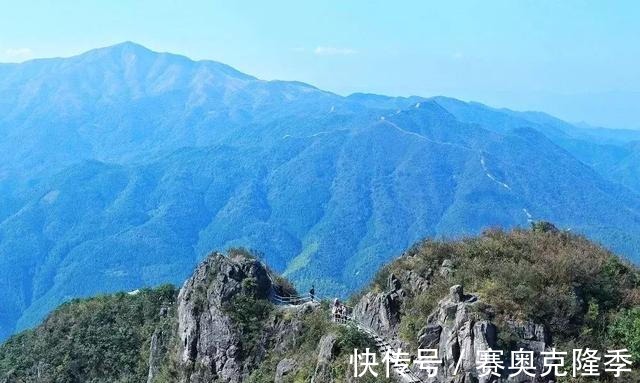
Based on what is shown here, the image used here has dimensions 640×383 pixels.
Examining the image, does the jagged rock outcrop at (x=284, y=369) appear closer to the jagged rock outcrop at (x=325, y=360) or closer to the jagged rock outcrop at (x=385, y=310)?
the jagged rock outcrop at (x=325, y=360)

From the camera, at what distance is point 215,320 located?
30.6 metres

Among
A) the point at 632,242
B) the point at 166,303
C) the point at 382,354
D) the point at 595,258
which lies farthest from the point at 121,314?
the point at 632,242

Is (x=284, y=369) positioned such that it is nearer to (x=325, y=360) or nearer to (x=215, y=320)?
(x=325, y=360)

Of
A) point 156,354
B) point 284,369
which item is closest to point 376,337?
point 284,369

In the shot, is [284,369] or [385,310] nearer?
[385,310]

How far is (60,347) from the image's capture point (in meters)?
50.0

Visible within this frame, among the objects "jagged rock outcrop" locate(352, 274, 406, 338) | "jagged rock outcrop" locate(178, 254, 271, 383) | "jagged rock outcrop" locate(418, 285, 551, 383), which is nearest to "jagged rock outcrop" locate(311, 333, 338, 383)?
"jagged rock outcrop" locate(352, 274, 406, 338)

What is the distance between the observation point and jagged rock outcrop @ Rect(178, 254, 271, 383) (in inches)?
1166

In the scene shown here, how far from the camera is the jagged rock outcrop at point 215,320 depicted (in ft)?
97.1

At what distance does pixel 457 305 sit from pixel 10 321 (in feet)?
676

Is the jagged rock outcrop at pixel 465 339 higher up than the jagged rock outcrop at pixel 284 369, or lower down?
higher up

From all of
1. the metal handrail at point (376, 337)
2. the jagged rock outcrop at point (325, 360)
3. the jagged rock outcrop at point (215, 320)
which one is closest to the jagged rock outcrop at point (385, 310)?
the metal handrail at point (376, 337)

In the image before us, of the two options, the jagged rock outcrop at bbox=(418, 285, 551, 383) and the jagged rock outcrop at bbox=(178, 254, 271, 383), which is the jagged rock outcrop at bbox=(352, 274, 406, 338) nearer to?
the jagged rock outcrop at bbox=(418, 285, 551, 383)

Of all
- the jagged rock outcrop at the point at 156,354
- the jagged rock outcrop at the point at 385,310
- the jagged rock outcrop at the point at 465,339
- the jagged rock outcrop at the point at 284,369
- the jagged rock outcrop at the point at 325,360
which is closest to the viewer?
the jagged rock outcrop at the point at 465,339
